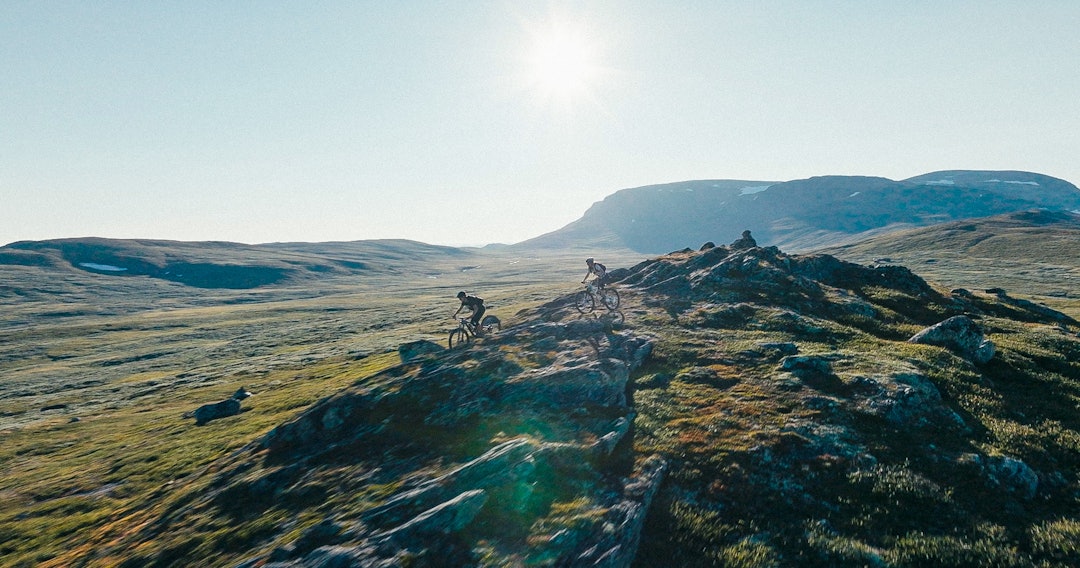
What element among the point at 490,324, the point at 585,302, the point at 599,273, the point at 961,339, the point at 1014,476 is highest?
the point at 599,273

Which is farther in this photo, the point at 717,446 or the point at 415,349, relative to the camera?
the point at 415,349

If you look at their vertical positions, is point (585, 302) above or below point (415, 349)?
above

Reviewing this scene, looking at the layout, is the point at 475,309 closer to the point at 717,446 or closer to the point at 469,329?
the point at 469,329

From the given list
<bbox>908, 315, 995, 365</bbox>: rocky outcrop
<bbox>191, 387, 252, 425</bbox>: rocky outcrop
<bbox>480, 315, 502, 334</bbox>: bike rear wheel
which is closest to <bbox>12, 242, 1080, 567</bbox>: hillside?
<bbox>908, 315, 995, 365</bbox>: rocky outcrop

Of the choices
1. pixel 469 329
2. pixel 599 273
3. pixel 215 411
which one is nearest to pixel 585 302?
pixel 599 273

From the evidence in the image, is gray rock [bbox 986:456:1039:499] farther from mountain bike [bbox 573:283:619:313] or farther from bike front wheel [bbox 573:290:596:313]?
bike front wheel [bbox 573:290:596:313]

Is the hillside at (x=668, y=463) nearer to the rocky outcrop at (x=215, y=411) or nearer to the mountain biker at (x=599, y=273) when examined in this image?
the mountain biker at (x=599, y=273)

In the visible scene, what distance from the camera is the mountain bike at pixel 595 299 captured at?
38125 mm

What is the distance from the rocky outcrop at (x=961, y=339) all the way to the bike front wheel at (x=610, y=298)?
19.4 metres

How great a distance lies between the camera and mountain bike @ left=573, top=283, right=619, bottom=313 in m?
38.1

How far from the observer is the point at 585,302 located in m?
39.5

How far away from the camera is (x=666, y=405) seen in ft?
72.9

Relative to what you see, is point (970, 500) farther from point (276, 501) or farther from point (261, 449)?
point (261, 449)

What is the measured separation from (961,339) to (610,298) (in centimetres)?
2210
